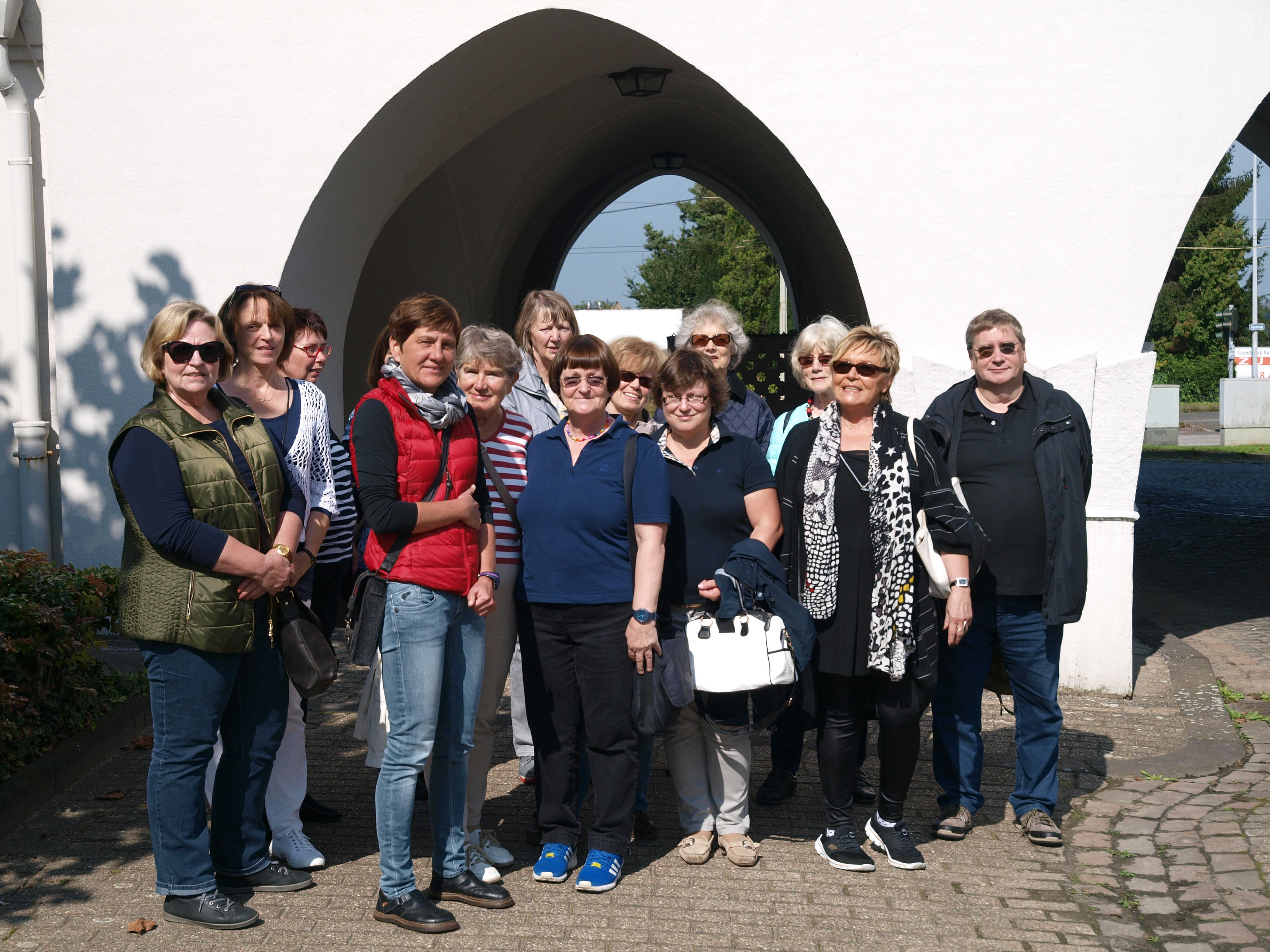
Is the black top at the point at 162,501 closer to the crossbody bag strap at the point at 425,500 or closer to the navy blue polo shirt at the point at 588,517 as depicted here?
the crossbody bag strap at the point at 425,500

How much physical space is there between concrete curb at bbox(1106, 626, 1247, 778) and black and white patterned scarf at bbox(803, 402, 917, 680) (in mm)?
1760

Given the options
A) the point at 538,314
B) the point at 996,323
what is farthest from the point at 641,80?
the point at 996,323

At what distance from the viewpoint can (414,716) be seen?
3342mm

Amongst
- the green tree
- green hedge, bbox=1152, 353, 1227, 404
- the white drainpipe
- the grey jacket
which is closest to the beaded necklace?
the grey jacket

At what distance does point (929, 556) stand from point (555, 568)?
126 centimetres

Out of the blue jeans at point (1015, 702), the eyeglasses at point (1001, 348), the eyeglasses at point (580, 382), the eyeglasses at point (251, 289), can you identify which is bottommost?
the blue jeans at point (1015, 702)

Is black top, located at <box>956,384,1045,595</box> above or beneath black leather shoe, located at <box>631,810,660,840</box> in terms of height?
above

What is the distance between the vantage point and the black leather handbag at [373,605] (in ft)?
10.9

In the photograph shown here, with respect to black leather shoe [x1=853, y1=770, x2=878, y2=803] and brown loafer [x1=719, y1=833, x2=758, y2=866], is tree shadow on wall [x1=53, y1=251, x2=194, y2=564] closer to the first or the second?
brown loafer [x1=719, y1=833, x2=758, y2=866]

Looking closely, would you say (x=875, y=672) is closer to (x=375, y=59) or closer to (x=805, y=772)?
(x=805, y=772)

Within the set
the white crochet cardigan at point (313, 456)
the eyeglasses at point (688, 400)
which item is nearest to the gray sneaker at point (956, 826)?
the eyeglasses at point (688, 400)

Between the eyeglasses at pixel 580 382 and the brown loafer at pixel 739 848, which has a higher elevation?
the eyeglasses at pixel 580 382

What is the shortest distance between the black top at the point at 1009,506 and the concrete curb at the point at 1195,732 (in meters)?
1.34

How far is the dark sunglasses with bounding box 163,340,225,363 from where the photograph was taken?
3.25 m
